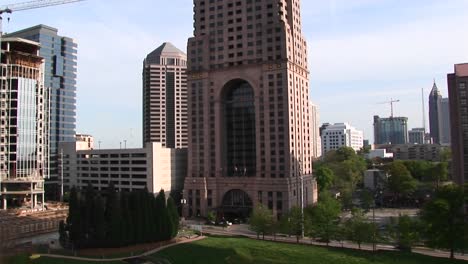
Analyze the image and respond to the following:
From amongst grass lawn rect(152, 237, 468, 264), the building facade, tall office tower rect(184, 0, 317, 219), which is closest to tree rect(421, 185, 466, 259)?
grass lawn rect(152, 237, 468, 264)

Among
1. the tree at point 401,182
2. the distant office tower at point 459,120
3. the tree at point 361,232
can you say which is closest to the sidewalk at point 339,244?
the tree at point 361,232

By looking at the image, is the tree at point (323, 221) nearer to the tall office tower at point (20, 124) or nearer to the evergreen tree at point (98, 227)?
the evergreen tree at point (98, 227)

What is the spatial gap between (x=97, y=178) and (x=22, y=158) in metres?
26.4

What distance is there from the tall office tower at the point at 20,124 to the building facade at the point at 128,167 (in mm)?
17181

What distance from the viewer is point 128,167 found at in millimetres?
150875

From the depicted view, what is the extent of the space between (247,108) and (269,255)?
64629 millimetres

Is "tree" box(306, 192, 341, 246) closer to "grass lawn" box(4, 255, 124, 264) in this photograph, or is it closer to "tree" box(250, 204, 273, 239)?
"tree" box(250, 204, 273, 239)

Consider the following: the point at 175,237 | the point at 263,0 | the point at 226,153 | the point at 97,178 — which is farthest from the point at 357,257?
the point at 97,178

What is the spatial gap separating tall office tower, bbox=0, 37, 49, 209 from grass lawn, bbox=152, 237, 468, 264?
78869mm

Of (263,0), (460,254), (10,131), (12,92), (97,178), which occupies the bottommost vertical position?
(460,254)

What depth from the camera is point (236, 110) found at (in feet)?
456

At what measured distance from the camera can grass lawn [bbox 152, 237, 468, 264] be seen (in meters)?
75.8

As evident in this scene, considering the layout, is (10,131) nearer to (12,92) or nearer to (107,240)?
(12,92)

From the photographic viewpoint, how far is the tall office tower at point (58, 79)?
186750mm
